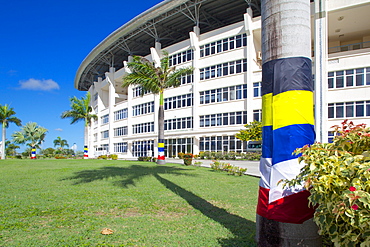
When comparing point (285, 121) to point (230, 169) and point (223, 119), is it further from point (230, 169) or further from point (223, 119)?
point (223, 119)

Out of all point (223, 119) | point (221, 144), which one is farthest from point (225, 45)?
point (221, 144)

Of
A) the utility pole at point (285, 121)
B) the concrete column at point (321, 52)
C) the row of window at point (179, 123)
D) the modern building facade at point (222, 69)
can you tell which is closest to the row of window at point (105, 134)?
the modern building facade at point (222, 69)

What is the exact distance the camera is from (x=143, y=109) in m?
47.5

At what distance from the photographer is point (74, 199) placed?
7723mm

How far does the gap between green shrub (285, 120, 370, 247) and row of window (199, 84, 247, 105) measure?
104ft

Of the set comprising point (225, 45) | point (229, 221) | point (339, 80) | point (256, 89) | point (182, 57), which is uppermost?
point (225, 45)

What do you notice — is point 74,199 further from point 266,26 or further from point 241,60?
point 241,60

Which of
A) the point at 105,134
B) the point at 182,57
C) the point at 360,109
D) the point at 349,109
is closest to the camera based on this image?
the point at 360,109

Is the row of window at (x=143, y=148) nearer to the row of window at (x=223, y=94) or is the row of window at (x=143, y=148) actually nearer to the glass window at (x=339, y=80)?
the row of window at (x=223, y=94)

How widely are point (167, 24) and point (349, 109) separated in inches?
1104

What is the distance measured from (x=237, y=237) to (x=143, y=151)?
43.6 metres

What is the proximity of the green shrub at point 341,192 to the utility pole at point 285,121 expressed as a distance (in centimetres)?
102

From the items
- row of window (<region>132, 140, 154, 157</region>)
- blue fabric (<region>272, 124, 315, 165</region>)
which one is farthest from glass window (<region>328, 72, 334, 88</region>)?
blue fabric (<region>272, 124, 315, 165</region>)

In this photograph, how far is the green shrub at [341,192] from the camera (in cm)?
241
